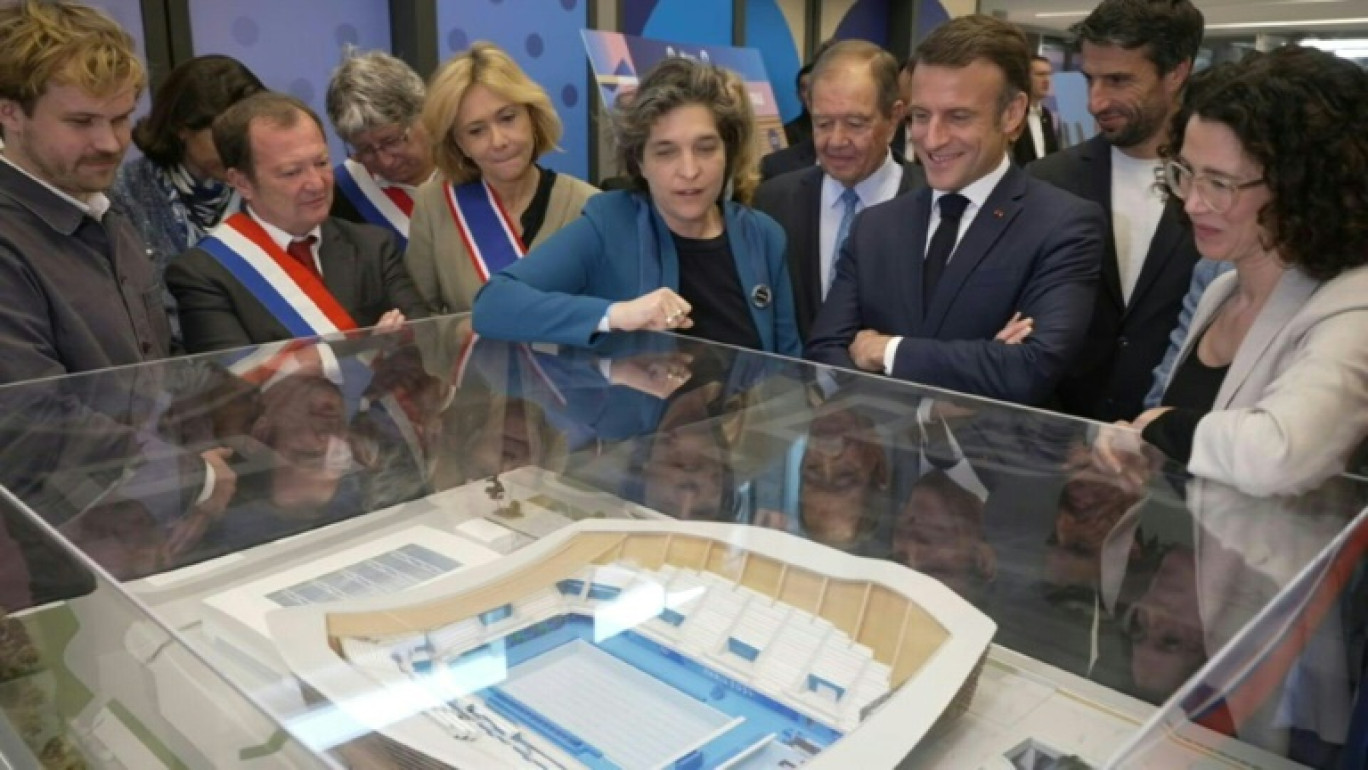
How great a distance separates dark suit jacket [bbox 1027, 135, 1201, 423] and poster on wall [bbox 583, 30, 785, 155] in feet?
7.22

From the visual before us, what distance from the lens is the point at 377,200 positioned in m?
2.87

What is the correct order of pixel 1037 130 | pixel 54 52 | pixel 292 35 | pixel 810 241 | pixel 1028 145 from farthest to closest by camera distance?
pixel 1037 130
pixel 1028 145
pixel 292 35
pixel 810 241
pixel 54 52

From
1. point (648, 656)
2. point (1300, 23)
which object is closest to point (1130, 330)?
point (648, 656)

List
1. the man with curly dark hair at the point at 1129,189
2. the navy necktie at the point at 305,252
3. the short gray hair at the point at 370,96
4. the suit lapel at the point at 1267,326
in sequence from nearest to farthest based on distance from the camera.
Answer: the suit lapel at the point at 1267,326
the man with curly dark hair at the point at 1129,189
the navy necktie at the point at 305,252
the short gray hair at the point at 370,96

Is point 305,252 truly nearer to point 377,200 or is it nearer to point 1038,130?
point 377,200

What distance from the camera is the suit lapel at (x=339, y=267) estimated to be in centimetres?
225

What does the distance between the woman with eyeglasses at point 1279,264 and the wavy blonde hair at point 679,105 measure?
0.85 m

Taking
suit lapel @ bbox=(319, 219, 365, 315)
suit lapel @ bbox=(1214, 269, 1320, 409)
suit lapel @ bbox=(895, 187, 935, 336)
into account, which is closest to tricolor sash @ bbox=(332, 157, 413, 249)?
suit lapel @ bbox=(319, 219, 365, 315)

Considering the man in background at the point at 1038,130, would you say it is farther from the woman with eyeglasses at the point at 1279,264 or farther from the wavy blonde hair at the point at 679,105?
the woman with eyeglasses at the point at 1279,264

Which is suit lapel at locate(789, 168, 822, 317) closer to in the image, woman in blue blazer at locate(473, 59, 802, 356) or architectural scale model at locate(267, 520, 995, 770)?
woman in blue blazer at locate(473, 59, 802, 356)

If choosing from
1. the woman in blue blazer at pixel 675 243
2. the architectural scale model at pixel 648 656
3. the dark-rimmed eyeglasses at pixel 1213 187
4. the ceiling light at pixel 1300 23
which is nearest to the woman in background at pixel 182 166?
the woman in blue blazer at pixel 675 243

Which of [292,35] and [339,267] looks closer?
[339,267]

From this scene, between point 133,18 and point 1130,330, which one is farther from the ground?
point 133,18

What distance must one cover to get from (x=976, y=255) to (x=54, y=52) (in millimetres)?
1602
